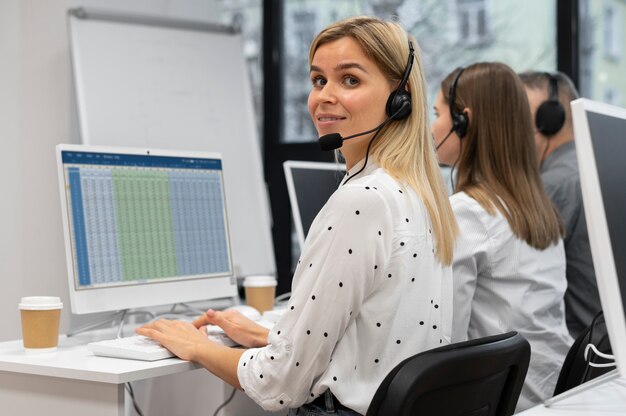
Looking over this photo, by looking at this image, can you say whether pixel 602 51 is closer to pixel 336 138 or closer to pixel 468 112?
pixel 468 112

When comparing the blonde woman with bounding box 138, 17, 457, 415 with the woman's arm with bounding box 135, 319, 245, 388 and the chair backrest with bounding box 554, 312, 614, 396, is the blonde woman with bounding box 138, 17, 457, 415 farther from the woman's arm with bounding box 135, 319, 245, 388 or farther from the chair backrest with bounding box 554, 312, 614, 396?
the chair backrest with bounding box 554, 312, 614, 396

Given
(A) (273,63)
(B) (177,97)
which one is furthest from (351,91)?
(A) (273,63)

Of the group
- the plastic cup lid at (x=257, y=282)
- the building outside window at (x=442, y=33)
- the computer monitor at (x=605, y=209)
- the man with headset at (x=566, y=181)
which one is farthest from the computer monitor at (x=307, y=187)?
the building outside window at (x=442, y=33)

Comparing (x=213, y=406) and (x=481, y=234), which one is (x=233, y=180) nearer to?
(x=213, y=406)

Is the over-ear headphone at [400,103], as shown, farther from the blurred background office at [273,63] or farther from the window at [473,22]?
the window at [473,22]

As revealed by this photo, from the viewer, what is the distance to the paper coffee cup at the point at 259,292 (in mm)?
2248

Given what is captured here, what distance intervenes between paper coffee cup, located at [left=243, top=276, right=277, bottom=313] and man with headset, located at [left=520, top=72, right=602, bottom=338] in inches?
34.4

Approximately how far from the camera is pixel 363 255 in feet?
4.07

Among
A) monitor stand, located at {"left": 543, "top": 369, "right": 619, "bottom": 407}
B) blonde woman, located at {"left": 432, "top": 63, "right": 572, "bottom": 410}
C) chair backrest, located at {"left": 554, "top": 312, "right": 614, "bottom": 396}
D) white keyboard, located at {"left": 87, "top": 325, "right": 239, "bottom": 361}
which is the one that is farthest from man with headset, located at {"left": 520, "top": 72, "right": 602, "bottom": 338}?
white keyboard, located at {"left": 87, "top": 325, "right": 239, "bottom": 361}

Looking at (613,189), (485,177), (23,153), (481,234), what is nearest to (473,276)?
(481,234)

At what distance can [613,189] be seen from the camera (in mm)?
1034

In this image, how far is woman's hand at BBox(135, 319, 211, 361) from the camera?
4.91 ft

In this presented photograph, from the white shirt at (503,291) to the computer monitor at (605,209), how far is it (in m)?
→ 0.74

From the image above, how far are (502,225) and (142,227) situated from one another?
929 millimetres
